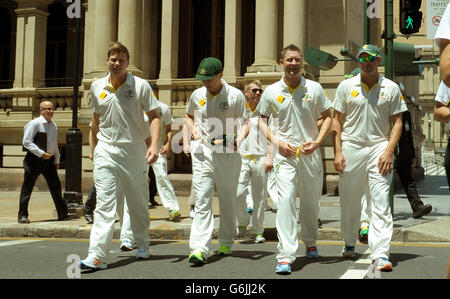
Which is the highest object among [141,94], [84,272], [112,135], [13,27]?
[13,27]

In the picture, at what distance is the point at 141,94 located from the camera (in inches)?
250

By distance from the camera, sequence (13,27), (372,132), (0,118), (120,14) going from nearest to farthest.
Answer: (372,132) < (120,14) < (0,118) < (13,27)

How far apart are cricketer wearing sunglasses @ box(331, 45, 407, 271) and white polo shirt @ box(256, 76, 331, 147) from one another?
1.11 feet

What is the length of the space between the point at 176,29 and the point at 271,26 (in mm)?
3576

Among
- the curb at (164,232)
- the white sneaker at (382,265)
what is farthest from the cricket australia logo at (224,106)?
the curb at (164,232)

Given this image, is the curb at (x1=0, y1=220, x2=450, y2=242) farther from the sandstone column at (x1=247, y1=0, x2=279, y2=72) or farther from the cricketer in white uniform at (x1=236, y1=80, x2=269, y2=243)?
the sandstone column at (x1=247, y1=0, x2=279, y2=72)

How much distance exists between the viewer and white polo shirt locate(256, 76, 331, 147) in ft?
20.2

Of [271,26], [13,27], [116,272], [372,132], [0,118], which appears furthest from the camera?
[13,27]

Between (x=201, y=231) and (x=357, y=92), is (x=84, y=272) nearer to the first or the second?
(x=201, y=231)

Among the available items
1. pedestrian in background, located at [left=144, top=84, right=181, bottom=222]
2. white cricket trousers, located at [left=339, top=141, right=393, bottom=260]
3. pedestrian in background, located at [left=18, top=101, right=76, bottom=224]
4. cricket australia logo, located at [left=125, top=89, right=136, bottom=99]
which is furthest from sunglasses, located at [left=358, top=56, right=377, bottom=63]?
pedestrian in background, located at [left=18, top=101, right=76, bottom=224]

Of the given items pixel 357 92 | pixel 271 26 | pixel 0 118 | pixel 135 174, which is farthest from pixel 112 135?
pixel 0 118

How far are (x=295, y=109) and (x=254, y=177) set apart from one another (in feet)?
8.13

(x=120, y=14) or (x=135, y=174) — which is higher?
(x=120, y=14)
